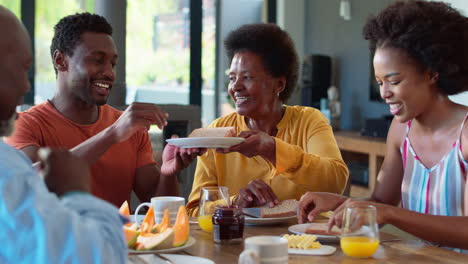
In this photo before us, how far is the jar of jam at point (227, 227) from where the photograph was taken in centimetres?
157

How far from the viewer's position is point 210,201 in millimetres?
1662

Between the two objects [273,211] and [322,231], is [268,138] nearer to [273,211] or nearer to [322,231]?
[273,211]

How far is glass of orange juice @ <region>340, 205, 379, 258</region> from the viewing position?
139 cm

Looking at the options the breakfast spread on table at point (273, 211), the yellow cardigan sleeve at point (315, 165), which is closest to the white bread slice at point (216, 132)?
the yellow cardigan sleeve at point (315, 165)

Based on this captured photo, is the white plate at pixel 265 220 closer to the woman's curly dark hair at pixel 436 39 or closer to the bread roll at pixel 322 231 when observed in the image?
the bread roll at pixel 322 231

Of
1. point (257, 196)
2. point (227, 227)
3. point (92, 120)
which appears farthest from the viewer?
point (92, 120)

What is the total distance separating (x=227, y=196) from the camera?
5.43 feet

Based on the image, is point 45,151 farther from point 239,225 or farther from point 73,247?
point 239,225

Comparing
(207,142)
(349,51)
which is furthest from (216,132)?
(349,51)

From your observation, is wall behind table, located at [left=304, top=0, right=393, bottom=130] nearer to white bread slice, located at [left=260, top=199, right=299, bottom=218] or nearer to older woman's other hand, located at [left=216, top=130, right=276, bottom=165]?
older woman's other hand, located at [left=216, top=130, right=276, bottom=165]

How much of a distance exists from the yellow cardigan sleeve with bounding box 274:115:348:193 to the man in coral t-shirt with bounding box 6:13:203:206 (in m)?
0.37

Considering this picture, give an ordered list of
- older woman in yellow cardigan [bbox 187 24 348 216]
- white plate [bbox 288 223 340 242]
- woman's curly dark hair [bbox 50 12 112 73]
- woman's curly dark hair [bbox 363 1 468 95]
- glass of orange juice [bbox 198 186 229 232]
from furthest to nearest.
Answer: woman's curly dark hair [bbox 50 12 112 73]
older woman in yellow cardigan [bbox 187 24 348 216]
woman's curly dark hair [bbox 363 1 468 95]
glass of orange juice [bbox 198 186 229 232]
white plate [bbox 288 223 340 242]

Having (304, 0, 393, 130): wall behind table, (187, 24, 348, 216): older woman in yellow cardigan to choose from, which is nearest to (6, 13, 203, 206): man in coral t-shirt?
(187, 24, 348, 216): older woman in yellow cardigan

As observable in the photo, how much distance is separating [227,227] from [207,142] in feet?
1.17
